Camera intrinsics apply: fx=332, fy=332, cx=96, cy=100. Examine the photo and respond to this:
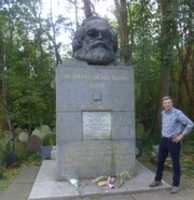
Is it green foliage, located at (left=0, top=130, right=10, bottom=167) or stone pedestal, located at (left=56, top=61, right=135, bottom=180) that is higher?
stone pedestal, located at (left=56, top=61, right=135, bottom=180)

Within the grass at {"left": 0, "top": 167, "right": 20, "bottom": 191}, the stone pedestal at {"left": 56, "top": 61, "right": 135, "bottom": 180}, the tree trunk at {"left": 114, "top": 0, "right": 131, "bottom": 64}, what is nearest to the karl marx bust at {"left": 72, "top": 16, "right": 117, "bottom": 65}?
the stone pedestal at {"left": 56, "top": 61, "right": 135, "bottom": 180}

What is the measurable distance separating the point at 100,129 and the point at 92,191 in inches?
50.7

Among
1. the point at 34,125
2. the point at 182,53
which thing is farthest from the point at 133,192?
the point at 182,53

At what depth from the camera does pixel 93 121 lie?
641 cm

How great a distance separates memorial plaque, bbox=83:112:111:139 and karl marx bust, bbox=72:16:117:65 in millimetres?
1038

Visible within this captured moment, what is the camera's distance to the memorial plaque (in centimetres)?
639

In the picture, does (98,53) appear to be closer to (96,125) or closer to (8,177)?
(96,125)

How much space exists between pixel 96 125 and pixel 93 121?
96 mm

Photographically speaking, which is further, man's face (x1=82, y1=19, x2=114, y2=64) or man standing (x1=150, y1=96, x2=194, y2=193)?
man's face (x1=82, y1=19, x2=114, y2=64)

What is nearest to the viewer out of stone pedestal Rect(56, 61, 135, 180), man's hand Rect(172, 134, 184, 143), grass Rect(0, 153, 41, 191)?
man's hand Rect(172, 134, 184, 143)

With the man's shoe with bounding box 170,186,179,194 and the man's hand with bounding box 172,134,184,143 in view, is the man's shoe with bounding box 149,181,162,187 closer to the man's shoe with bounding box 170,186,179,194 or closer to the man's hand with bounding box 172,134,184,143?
the man's shoe with bounding box 170,186,179,194

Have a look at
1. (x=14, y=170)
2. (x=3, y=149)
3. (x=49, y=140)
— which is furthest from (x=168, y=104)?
(x=49, y=140)

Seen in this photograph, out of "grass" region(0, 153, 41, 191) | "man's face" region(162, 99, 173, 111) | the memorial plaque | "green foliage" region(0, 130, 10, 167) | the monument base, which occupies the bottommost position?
"grass" region(0, 153, 41, 191)

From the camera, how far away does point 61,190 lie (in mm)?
5711
